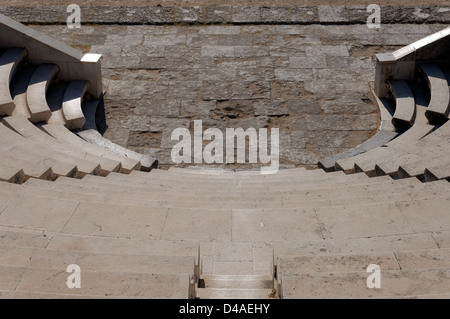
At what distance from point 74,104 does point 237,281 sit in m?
6.44

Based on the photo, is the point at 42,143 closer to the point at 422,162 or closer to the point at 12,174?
the point at 12,174

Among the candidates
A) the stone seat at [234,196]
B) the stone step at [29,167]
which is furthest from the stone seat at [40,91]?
the stone seat at [234,196]

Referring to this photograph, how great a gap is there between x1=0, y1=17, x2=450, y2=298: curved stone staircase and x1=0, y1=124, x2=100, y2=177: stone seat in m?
0.03

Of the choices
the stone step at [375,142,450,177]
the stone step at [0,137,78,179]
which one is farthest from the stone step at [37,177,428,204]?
the stone step at [375,142,450,177]

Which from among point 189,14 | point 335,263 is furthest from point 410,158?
point 189,14

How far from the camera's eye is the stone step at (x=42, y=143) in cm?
804

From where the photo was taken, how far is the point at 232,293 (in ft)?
14.5

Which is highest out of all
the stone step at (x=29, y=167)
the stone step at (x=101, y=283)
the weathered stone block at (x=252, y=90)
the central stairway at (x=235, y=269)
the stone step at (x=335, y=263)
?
the stone step at (x=101, y=283)

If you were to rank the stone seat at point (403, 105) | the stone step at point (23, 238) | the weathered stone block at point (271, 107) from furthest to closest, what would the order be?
1. the weathered stone block at point (271, 107)
2. the stone seat at point (403, 105)
3. the stone step at point (23, 238)

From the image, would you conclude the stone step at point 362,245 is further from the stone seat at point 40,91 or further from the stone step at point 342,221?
the stone seat at point 40,91

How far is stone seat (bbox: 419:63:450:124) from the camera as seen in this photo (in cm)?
965

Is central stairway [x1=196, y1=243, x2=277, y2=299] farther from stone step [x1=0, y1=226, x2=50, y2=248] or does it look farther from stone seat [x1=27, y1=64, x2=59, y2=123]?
stone seat [x1=27, y1=64, x2=59, y2=123]

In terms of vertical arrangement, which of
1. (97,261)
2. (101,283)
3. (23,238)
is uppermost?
(101,283)

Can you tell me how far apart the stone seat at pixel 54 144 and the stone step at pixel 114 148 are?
0.64 metres
